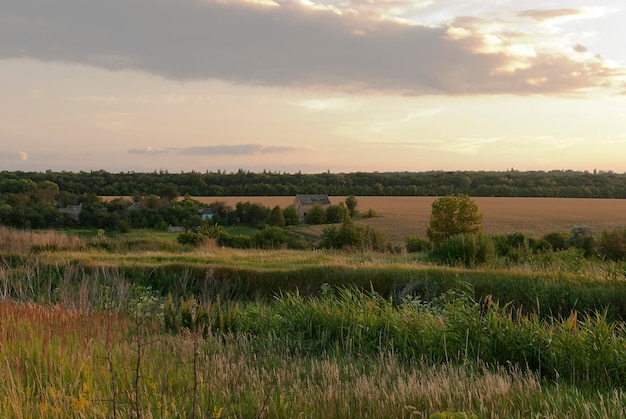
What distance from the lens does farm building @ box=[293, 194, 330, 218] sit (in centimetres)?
7615

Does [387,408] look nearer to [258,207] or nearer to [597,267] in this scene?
[597,267]

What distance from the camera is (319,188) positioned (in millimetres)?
99000

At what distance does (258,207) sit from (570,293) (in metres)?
61.4

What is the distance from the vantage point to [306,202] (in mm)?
78875

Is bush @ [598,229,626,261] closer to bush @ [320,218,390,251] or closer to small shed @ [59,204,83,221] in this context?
bush @ [320,218,390,251]

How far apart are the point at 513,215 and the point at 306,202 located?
28428 mm

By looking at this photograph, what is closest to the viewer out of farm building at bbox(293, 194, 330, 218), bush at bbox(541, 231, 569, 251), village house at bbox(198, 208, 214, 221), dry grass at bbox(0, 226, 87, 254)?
dry grass at bbox(0, 226, 87, 254)

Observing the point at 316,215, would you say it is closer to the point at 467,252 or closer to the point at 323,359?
the point at 467,252

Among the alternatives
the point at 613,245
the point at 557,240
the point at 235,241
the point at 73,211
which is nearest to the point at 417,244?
the point at 613,245

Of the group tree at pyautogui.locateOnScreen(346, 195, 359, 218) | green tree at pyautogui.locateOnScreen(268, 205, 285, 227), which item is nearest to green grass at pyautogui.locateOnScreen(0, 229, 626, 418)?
green tree at pyautogui.locateOnScreen(268, 205, 285, 227)

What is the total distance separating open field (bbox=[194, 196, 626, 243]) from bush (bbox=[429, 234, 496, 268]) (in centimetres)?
2958

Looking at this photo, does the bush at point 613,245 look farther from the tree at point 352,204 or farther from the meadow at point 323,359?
the tree at point 352,204

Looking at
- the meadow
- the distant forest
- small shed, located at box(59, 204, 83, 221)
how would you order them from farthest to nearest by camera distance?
the distant forest
small shed, located at box(59, 204, 83, 221)
the meadow

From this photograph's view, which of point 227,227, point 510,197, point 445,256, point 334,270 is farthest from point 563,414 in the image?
point 510,197
